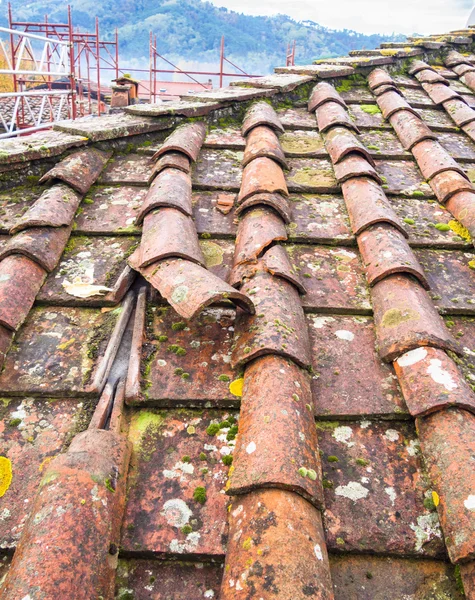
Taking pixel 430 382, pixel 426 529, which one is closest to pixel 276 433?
pixel 426 529

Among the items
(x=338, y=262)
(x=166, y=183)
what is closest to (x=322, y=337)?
(x=338, y=262)

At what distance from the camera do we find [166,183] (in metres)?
3.20

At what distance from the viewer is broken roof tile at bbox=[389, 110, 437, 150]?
420cm

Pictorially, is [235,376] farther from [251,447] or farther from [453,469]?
[453,469]

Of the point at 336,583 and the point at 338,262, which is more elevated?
the point at 338,262

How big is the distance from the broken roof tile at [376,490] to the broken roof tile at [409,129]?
3182 mm

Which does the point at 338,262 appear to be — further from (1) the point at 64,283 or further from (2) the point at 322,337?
(1) the point at 64,283

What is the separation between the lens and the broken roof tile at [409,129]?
165 inches

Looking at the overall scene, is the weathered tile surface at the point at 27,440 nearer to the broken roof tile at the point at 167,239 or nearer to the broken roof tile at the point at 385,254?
the broken roof tile at the point at 167,239

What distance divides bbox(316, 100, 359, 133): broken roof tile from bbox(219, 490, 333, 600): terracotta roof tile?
3.75m

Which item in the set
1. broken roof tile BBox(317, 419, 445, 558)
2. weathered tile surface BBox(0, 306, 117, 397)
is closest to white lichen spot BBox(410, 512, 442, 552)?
broken roof tile BBox(317, 419, 445, 558)

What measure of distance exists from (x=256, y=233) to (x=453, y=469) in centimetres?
164

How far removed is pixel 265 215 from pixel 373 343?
1.14 m

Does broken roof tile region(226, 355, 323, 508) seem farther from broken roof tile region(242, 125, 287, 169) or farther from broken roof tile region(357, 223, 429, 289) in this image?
broken roof tile region(242, 125, 287, 169)
